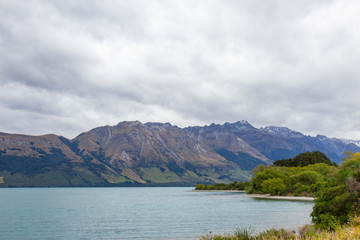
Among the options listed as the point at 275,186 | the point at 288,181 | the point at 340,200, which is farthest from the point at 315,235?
the point at 288,181

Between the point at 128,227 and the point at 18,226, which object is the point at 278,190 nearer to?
the point at 128,227

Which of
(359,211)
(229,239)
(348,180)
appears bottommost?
(229,239)

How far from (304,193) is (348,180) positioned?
383ft

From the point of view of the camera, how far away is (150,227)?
5947 cm

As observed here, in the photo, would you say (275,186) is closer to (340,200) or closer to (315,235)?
(340,200)

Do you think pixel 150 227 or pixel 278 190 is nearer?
pixel 150 227

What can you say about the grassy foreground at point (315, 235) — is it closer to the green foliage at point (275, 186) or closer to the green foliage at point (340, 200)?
the green foliage at point (340, 200)

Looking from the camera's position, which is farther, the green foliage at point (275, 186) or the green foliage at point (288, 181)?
the green foliage at point (275, 186)

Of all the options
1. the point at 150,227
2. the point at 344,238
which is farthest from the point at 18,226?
the point at 344,238

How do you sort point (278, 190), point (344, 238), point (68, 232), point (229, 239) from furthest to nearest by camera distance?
point (278, 190), point (68, 232), point (229, 239), point (344, 238)

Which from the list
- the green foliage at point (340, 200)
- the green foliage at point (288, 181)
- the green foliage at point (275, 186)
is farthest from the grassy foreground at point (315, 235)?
the green foliage at point (275, 186)

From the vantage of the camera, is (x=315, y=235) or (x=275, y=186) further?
(x=275, y=186)

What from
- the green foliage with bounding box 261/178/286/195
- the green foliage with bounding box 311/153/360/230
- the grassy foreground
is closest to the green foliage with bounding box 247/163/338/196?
the green foliage with bounding box 261/178/286/195

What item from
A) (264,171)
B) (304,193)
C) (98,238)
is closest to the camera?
(98,238)
